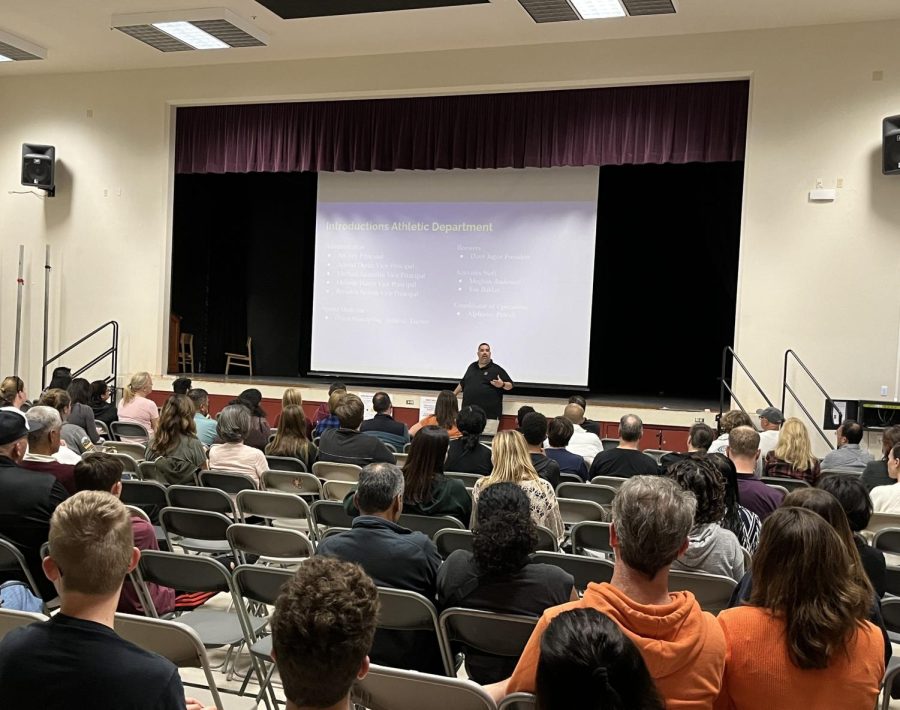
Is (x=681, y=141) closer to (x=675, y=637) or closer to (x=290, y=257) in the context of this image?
(x=290, y=257)

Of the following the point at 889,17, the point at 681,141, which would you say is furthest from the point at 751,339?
the point at 889,17

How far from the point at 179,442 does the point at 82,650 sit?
12.4 feet

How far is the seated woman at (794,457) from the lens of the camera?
5906 millimetres

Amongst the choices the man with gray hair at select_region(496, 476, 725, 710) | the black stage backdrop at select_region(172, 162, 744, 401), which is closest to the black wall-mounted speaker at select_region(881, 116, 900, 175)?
the black stage backdrop at select_region(172, 162, 744, 401)

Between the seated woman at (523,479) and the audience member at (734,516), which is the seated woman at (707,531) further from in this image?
the seated woman at (523,479)

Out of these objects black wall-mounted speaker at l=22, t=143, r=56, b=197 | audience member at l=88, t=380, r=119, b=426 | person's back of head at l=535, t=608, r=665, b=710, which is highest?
black wall-mounted speaker at l=22, t=143, r=56, b=197

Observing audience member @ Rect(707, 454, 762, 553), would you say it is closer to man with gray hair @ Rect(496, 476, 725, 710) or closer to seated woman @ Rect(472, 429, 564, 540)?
seated woman @ Rect(472, 429, 564, 540)

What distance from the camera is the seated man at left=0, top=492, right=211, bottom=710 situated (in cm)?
180

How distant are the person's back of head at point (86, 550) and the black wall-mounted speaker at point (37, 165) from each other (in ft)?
37.6

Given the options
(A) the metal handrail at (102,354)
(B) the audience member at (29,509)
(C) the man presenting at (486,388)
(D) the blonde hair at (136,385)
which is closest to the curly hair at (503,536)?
(B) the audience member at (29,509)

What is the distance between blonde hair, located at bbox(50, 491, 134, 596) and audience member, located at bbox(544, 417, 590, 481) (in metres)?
4.18

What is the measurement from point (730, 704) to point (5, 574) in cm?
302

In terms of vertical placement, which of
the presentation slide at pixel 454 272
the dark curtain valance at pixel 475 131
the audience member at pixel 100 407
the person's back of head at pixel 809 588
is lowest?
the audience member at pixel 100 407

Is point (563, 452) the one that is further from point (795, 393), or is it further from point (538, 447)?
point (795, 393)
